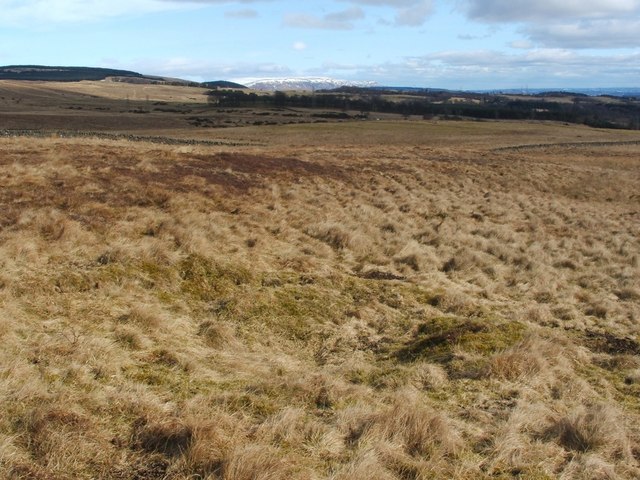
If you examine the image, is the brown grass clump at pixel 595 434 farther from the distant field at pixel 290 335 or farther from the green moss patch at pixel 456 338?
the green moss patch at pixel 456 338

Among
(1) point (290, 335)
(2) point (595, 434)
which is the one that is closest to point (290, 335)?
(1) point (290, 335)

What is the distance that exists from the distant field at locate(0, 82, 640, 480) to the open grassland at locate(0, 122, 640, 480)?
1.5 inches

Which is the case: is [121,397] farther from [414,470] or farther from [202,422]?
[414,470]

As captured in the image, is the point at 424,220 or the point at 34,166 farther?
the point at 424,220

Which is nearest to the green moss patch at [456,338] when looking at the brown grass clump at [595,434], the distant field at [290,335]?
the distant field at [290,335]

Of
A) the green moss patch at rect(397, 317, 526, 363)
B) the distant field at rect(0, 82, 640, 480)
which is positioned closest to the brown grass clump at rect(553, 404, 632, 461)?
the distant field at rect(0, 82, 640, 480)

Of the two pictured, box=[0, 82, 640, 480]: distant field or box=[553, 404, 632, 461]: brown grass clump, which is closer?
box=[0, 82, 640, 480]: distant field

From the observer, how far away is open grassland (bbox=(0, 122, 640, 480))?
492 cm

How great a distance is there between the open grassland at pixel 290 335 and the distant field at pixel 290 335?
0.04 meters

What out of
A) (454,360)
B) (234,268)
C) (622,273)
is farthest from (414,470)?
(622,273)

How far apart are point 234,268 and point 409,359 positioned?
449cm

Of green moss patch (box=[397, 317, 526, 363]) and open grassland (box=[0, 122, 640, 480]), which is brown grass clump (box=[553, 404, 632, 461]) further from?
green moss patch (box=[397, 317, 526, 363])

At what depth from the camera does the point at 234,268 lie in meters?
10.9

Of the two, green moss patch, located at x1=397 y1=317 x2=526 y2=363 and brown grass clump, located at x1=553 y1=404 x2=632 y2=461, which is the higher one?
brown grass clump, located at x1=553 y1=404 x2=632 y2=461
